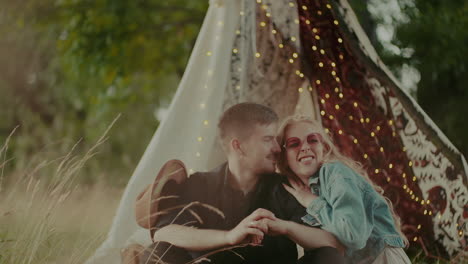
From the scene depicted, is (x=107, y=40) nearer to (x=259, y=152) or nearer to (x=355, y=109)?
(x=355, y=109)

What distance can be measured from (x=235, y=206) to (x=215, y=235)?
17 centimetres

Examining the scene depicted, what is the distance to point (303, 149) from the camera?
298 centimetres

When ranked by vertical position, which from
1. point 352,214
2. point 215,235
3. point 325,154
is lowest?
point 215,235

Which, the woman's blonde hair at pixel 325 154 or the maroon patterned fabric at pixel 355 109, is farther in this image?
the maroon patterned fabric at pixel 355 109

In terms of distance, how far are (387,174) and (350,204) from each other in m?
0.58

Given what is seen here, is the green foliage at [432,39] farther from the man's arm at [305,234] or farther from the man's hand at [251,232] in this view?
the man's hand at [251,232]

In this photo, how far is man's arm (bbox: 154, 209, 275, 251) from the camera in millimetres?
2805

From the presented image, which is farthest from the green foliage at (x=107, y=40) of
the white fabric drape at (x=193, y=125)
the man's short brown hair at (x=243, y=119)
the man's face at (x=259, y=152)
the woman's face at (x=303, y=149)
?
the woman's face at (x=303, y=149)

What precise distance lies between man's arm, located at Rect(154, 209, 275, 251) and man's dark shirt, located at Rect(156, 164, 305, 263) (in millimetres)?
36

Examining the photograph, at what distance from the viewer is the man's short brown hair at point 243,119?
3.00 metres

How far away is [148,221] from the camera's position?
2.93 meters

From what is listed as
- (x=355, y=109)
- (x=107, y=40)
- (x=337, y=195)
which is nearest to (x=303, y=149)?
(x=337, y=195)

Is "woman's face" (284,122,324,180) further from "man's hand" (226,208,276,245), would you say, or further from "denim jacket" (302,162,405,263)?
"man's hand" (226,208,276,245)

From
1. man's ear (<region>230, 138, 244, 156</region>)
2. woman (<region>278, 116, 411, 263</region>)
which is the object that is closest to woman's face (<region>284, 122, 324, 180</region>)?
woman (<region>278, 116, 411, 263</region>)
